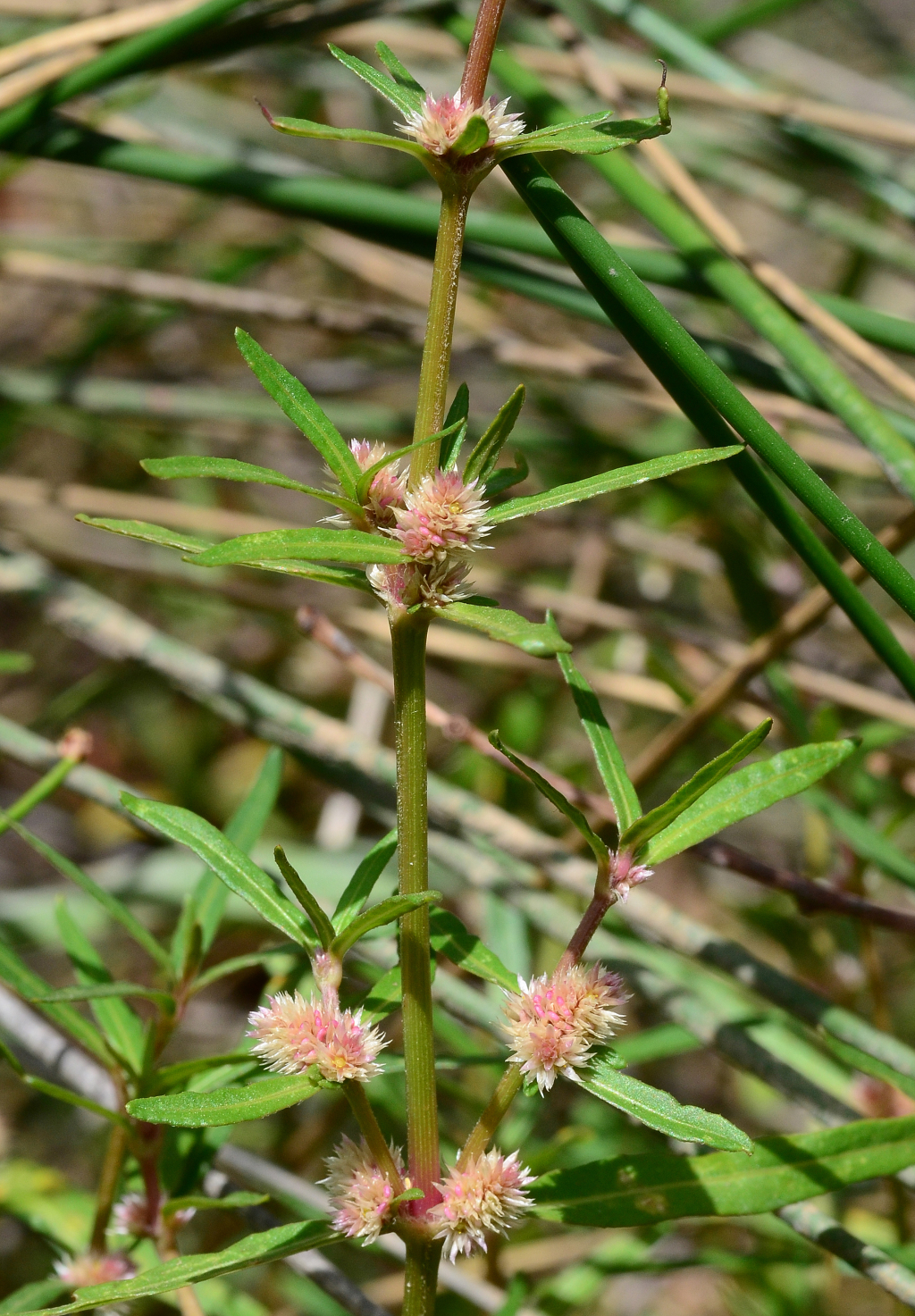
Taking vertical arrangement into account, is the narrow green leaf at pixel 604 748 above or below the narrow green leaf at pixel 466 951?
above

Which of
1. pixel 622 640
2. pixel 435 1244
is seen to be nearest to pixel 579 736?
pixel 622 640

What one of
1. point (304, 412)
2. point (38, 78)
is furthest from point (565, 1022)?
point (38, 78)

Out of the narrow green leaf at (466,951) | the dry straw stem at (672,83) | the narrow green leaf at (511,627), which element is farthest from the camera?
the dry straw stem at (672,83)

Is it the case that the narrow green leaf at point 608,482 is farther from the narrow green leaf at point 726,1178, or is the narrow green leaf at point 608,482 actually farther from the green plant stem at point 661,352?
the narrow green leaf at point 726,1178

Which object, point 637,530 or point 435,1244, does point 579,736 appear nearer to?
point 637,530

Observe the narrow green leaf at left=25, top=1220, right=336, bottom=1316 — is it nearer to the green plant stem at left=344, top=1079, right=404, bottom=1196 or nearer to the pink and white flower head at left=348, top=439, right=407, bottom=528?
the green plant stem at left=344, top=1079, right=404, bottom=1196

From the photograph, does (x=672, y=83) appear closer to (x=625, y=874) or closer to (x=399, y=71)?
(x=399, y=71)

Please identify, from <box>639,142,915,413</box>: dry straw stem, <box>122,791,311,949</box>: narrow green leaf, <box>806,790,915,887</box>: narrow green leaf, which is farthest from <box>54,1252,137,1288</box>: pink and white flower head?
<box>639,142,915,413</box>: dry straw stem

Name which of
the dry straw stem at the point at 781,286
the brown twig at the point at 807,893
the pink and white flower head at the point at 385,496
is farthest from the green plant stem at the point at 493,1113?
the dry straw stem at the point at 781,286
